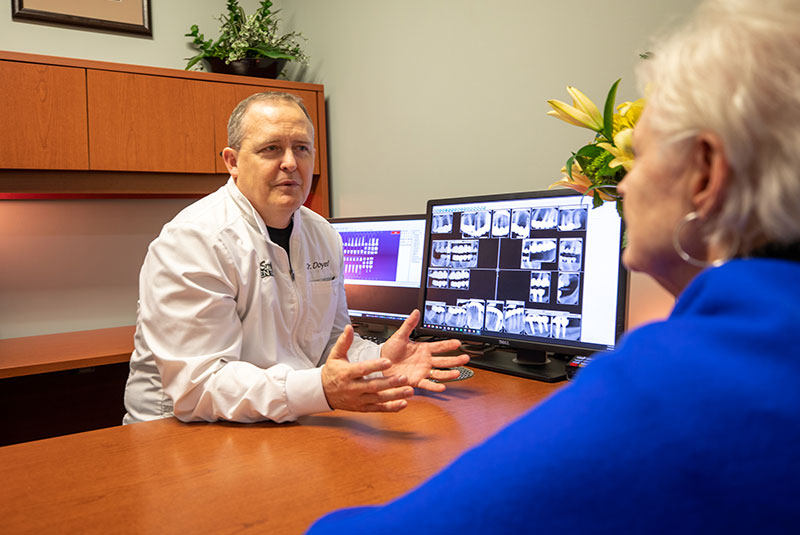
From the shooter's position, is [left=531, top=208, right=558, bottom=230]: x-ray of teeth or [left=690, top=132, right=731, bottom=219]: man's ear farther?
[left=531, top=208, right=558, bottom=230]: x-ray of teeth

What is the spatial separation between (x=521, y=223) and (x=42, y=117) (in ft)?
6.21

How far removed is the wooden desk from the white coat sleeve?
0.14 ft

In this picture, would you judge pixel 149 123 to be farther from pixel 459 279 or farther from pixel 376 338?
pixel 459 279

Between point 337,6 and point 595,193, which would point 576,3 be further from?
point 337,6

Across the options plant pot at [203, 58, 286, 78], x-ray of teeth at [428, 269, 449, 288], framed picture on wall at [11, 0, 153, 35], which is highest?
framed picture on wall at [11, 0, 153, 35]


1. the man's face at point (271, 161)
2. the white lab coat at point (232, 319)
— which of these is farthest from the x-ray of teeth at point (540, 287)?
the man's face at point (271, 161)

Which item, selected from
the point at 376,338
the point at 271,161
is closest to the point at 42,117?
the point at 271,161

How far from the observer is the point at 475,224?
175 cm

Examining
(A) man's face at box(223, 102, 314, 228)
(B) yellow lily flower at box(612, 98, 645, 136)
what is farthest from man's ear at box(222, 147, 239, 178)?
(B) yellow lily flower at box(612, 98, 645, 136)

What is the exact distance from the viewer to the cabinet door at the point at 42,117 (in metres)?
2.31

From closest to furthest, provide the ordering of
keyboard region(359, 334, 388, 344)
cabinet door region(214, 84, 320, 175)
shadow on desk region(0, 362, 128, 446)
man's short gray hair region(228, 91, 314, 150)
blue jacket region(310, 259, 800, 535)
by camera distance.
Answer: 1. blue jacket region(310, 259, 800, 535)
2. man's short gray hair region(228, 91, 314, 150)
3. keyboard region(359, 334, 388, 344)
4. shadow on desk region(0, 362, 128, 446)
5. cabinet door region(214, 84, 320, 175)

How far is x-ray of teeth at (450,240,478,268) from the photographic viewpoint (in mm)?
1738

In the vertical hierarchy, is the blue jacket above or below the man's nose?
below

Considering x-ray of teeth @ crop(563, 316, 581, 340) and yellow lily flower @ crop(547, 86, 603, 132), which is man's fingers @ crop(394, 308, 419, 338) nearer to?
x-ray of teeth @ crop(563, 316, 581, 340)
